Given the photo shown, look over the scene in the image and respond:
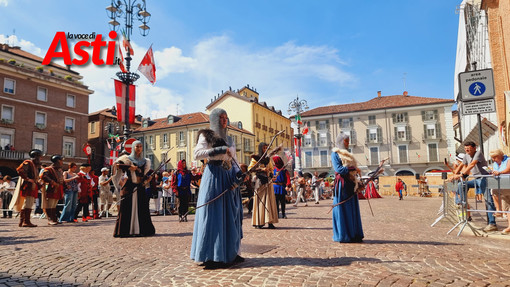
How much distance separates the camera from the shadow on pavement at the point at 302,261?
14.4 feet

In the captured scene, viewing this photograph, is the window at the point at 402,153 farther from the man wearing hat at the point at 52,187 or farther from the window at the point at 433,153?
the man wearing hat at the point at 52,187

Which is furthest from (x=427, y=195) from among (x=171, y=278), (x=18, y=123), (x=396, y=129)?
(x=18, y=123)

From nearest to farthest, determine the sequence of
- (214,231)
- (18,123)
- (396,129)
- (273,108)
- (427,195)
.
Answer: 1. (214,231)
2. (427,195)
3. (18,123)
4. (396,129)
5. (273,108)

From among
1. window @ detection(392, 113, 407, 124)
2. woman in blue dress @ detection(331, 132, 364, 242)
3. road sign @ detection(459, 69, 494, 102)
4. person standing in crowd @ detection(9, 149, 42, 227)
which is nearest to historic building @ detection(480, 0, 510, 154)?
road sign @ detection(459, 69, 494, 102)

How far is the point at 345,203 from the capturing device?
611cm

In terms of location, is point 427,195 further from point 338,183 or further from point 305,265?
point 305,265

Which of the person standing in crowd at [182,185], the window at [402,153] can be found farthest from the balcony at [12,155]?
the window at [402,153]

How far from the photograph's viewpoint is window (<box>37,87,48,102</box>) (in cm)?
3988

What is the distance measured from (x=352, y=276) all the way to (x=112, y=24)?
15724 mm

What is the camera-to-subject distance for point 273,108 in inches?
2918

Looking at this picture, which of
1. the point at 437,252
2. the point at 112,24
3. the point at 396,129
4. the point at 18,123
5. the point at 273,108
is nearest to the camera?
the point at 437,252

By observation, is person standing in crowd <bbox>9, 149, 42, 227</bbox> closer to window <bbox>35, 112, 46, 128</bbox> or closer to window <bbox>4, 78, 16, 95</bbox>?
window <bbox>4, 78, 16, 95</bbox>

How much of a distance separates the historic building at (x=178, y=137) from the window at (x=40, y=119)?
63.0 feet

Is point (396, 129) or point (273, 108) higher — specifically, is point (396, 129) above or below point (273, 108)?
below
